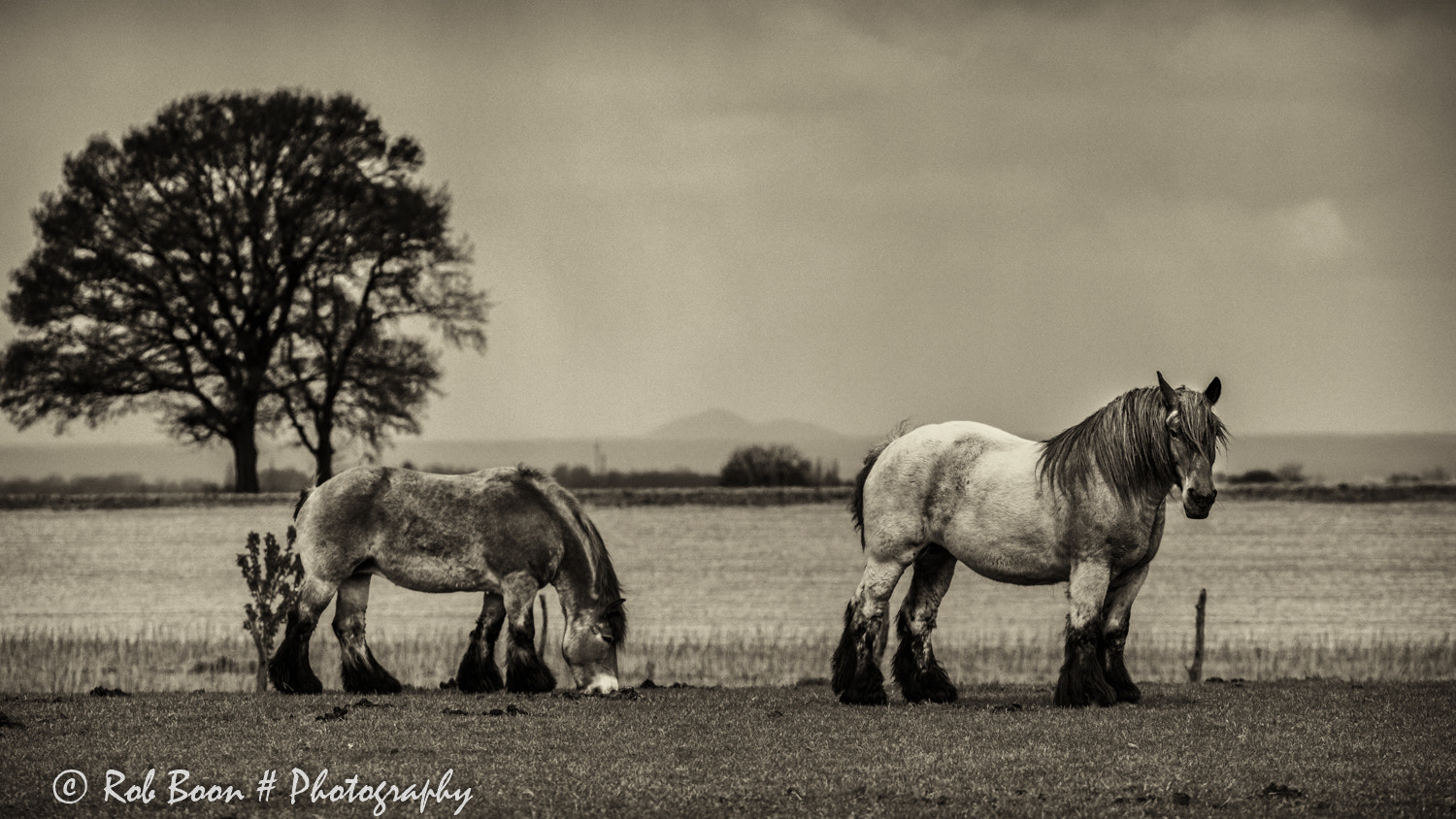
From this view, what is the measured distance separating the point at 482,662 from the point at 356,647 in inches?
47.8

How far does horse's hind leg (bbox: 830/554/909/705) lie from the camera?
12.6 meters

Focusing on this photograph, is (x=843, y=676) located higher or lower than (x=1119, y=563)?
lower

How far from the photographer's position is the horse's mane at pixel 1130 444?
12.1 m

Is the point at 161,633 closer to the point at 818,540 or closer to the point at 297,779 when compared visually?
the point at 297,779

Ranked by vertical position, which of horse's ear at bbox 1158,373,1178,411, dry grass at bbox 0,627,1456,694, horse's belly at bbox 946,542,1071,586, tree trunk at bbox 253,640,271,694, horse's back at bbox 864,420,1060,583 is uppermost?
horse's ear at bbox 1158,373,1178,411

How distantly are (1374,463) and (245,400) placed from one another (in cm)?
11769

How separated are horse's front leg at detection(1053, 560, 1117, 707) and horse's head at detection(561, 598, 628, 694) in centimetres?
409

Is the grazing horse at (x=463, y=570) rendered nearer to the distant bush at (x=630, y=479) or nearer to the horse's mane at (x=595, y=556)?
the horse's mane at (x=595, y=556)

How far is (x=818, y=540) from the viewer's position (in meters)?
36.0

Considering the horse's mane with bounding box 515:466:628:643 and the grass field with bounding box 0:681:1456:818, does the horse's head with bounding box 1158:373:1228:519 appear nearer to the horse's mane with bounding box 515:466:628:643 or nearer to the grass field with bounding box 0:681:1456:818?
the grass field with bounding box 0:681:1456:818

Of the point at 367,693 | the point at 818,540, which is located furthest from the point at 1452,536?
the point at 367,693

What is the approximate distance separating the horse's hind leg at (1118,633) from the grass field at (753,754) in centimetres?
29

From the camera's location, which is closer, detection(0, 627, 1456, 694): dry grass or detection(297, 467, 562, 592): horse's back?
detection(297, 467, 562, 592): horse's back

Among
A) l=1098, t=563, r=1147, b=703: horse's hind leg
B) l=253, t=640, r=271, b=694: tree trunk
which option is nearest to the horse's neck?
l=1098, t=563, r=1147, b=703: horse's hind leg
